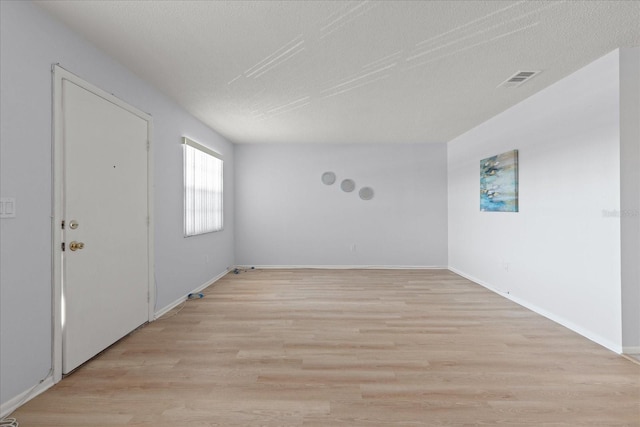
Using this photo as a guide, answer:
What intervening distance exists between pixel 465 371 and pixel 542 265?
209 centimetres

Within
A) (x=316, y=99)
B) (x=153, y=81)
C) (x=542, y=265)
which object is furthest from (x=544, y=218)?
(x=153, y=81)

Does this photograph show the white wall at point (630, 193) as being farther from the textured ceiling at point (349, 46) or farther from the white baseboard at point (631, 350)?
the textured ceiling at point (349, 46)

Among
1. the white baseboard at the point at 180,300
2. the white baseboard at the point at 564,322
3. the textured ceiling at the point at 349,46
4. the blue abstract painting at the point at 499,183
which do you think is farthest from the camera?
the blue abstract painting at the point at 499,183

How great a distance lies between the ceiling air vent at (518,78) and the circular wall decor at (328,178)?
3713 millimetres

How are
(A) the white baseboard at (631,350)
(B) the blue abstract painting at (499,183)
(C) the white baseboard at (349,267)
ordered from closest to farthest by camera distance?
(A) the white baseboard at (631,350) → (B) the blue abstract painting at (499,183) → (C) the white baseboard at (349,267)

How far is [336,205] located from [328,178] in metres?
0.60

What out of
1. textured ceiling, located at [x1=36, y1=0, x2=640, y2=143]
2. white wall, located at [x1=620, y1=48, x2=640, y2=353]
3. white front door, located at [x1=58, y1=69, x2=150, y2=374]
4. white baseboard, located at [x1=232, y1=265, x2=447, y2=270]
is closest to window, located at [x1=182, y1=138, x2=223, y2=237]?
textured ceiling, located at [x1=36, y1=0, x2=640, y2=143]

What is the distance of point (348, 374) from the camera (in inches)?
96.0

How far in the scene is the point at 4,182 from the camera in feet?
6.45

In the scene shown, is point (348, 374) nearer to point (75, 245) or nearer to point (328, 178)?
point (75, 245)

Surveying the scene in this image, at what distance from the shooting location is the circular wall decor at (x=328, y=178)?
681cm

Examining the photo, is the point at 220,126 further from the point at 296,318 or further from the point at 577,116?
the point at 577,116

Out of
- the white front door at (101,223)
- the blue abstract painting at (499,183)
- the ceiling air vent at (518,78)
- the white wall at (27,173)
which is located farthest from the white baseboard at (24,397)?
the blue abstract painting at (499,183)

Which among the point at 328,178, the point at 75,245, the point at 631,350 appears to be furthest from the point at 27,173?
the point at 328,178
